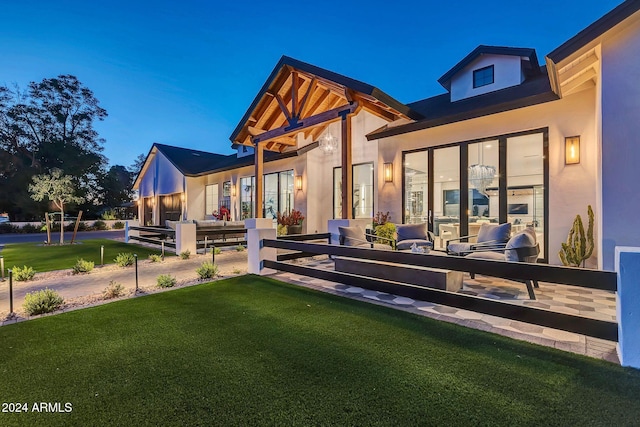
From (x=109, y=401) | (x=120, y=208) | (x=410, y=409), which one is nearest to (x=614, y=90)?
(x=410, y=409)

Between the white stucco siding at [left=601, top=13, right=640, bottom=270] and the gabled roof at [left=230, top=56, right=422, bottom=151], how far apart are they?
11.9ft

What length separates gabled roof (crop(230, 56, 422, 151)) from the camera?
6.74 meters

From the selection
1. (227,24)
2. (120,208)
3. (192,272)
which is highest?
(227,24)

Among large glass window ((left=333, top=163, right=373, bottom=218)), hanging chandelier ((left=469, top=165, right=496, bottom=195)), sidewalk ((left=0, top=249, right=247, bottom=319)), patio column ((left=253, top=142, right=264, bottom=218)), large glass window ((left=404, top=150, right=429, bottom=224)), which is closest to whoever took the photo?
sidewalk ((left=0, top=249, right=247, bottom=319))

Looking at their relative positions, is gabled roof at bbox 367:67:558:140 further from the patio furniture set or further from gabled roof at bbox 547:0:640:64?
the patio furniture set

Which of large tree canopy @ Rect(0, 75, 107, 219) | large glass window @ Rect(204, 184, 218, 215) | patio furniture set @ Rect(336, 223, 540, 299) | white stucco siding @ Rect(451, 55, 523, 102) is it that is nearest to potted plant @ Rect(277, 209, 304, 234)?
patio furniture set @ Rect(336, 223, 540, 299)

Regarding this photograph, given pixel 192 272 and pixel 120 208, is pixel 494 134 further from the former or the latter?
pixel 120 208

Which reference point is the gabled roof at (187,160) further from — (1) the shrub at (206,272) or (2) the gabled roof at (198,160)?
(1) the shrub at (206,272)

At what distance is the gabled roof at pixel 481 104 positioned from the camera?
19.7 ft

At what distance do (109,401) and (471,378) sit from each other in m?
2.46

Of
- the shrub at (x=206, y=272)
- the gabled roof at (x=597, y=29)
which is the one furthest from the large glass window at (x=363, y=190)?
the gabled roof at (x=597, y=29)

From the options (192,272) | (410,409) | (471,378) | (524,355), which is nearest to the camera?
(410,409)

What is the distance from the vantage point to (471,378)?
2188 mm

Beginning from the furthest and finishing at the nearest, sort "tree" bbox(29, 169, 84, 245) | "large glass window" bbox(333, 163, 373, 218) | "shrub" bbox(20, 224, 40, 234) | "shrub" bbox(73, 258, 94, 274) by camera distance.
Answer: "shrub" bbox(20, 224, 40, 234), "tree" bbox(29, 169, 84, 245), "large glass window" bbox(333, 163, 373, 218), "shrub" bbox(73, 258, 94, 274)
